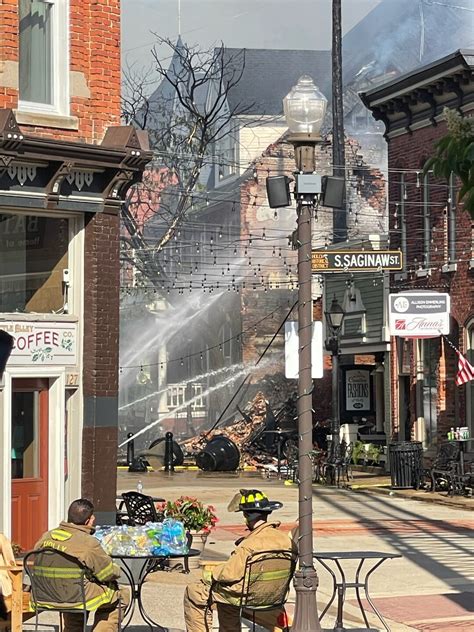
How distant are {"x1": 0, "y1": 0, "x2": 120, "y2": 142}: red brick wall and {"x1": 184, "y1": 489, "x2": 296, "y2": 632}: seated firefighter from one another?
7843mm

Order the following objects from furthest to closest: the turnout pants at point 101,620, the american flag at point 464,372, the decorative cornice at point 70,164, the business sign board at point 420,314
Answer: the business sign board at point 420,314 < the american flag at point 464,372 < the decorative cornice at point 70,164 < the turnout pants at point 101,620

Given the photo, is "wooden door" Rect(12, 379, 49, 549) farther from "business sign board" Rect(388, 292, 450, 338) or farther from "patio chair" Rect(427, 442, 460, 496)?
"business sign board" Rect(388, 292, 450, 338)

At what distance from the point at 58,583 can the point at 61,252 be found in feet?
25.8

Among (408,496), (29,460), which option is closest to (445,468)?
(408,496)

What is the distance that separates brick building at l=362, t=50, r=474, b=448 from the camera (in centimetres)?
3303

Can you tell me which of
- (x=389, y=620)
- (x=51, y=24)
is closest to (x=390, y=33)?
(x=51, y=24)

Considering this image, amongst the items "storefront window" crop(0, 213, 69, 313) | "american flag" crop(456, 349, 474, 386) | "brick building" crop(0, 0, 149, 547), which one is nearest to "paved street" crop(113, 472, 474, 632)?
"brick building" crop(0, 0, 149, 547)

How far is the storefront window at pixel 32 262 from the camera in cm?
1712

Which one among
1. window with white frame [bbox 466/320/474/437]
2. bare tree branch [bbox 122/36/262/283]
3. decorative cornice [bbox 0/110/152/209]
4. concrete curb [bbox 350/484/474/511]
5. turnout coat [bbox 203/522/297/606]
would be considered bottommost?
concrete curb [bbox 350/484/474/511]

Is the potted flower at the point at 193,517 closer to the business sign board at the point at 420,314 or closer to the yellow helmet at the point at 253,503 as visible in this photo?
the yellow helmet at the point at 253,503

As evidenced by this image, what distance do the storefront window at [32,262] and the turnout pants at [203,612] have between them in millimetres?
7131

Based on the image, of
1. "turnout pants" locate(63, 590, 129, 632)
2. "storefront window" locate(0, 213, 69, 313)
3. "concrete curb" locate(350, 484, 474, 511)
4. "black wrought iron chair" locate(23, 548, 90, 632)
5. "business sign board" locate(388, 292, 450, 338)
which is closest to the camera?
"black wrought iron chair" locate(23, 548, 90, 632)

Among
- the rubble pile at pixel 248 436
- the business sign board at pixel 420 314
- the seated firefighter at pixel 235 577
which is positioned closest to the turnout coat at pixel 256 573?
the seated firefighter at pixel 235 577

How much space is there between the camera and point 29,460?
17.0 metres
